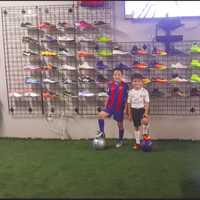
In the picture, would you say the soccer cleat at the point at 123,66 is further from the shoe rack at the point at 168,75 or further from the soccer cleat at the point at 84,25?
the soccer cleat at the point at 84,25

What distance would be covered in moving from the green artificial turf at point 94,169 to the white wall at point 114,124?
144 mm

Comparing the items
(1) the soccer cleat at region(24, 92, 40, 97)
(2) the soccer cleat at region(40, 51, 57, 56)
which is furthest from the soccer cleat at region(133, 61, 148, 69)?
A: (1) the soccer cleat at region(24, 92, 40, 97)

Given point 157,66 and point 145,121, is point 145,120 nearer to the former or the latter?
point 145,121

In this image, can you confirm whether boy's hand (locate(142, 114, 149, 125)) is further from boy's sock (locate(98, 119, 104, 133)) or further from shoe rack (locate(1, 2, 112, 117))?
shoe rack (locate(1, 2, 112, 117))

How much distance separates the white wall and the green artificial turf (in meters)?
0.14

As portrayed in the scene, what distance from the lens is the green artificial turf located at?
8.95 ft

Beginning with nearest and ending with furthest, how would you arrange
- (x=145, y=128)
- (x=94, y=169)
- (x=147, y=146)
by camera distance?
(x=94, y=169) < (x=147, y=146) < (x=145, y=128)

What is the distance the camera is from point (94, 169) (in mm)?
3229

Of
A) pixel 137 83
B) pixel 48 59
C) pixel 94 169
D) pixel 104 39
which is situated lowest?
pixel 94 169

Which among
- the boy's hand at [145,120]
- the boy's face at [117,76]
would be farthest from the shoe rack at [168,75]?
the boy's hand at [145,120]

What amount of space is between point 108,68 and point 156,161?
1.28m

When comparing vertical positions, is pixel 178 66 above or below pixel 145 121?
above

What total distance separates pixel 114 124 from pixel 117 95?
1.67ft

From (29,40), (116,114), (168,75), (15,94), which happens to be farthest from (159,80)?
(15,94)
